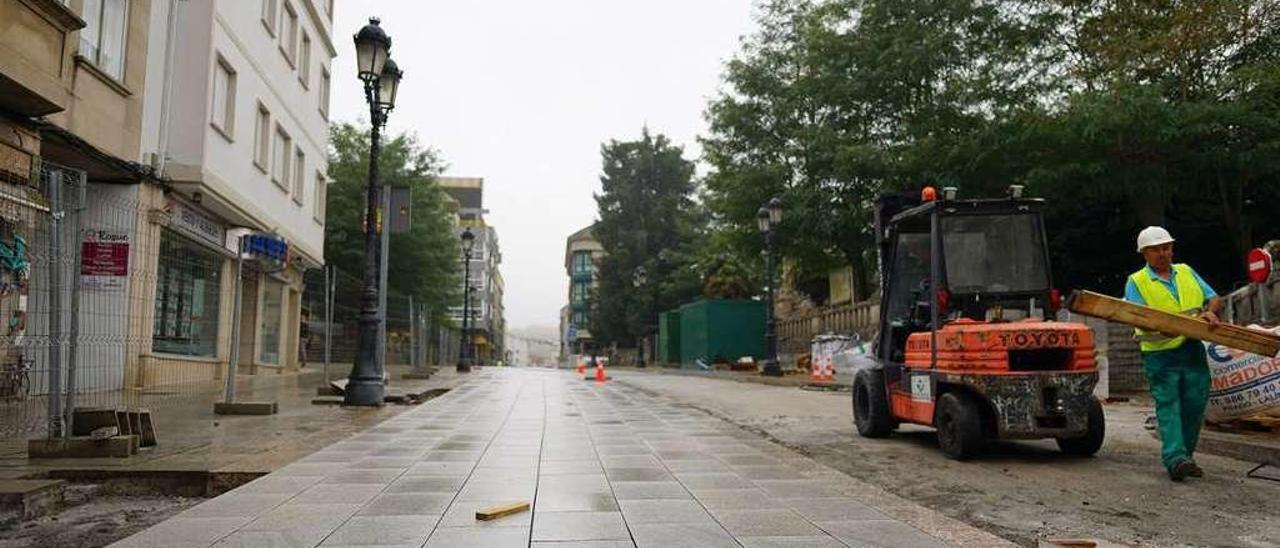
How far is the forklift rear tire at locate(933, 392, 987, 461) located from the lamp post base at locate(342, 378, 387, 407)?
7904mm

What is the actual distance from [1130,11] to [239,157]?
18683 millimetres

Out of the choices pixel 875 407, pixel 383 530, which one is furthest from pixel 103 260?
pixel 875 407

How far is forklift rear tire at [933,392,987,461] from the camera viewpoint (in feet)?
22.2

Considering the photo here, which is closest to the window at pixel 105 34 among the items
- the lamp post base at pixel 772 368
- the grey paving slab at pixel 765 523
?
the grey paving slab at pixel 765 523

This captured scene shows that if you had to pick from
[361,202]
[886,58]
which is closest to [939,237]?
[886,58]

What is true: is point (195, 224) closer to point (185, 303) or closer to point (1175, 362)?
point (185, 303)

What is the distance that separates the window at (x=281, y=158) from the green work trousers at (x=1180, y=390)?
18.6m

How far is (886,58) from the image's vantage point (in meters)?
23.4

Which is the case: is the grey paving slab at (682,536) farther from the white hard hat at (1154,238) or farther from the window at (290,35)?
the window at (290,35)

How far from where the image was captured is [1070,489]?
223 inches

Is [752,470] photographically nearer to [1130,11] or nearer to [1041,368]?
[1041,368]

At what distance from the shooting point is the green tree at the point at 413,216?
31.7m

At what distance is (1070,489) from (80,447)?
696 cm

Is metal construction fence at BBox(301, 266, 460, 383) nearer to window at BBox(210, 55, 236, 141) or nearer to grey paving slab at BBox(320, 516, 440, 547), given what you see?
window at BBox(210, 55, 236, 141)
